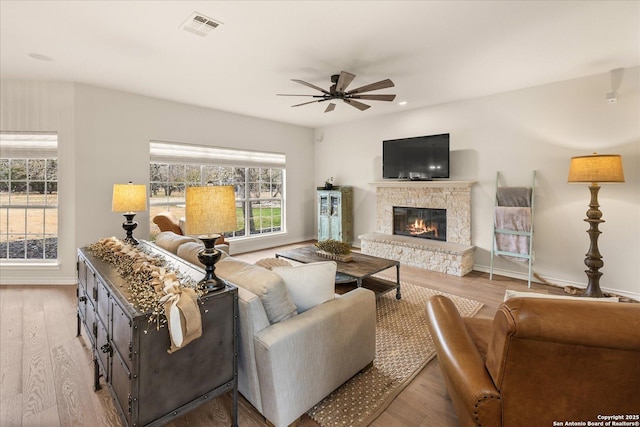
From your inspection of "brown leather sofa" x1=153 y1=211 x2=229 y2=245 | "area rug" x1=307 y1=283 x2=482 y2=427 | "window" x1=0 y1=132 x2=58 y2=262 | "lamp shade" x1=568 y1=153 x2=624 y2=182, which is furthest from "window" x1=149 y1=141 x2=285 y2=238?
"lamp shade" x1=568 y1=153 x2=624 y2=182

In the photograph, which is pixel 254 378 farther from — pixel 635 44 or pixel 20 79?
pixel 20 79

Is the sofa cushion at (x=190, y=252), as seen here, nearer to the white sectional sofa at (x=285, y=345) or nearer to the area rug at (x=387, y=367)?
the white sectional sofa at (x=285, y=345)

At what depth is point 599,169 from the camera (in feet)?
10.6

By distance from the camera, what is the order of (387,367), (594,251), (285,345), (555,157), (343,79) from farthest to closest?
(555,157) < (594,251) < (343,79) < (387,367) < (285,345)

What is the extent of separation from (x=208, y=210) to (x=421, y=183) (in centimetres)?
438

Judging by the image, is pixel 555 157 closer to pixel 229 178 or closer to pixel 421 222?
pixel 421 222

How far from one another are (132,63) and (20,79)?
189 cm

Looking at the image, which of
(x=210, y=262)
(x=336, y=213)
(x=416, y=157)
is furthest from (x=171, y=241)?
(x=416, y=157)

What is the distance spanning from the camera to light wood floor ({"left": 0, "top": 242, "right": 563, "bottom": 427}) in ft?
5.73

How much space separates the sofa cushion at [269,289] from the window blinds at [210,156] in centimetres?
384

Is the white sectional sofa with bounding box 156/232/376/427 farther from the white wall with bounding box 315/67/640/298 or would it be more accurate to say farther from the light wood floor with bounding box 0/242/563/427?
the white wall with bounding box 315/67/640/298

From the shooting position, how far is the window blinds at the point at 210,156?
481cm

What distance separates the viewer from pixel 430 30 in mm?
2691

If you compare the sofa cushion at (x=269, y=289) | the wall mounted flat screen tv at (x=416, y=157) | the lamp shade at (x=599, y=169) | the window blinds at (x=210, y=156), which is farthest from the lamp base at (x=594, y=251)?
the window blinds at (x=210, y=156)
